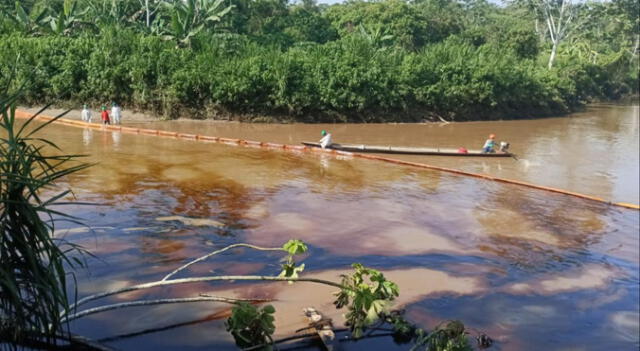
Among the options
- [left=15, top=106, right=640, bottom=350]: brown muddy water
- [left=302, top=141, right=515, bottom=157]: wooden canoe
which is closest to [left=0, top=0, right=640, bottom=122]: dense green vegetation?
[left=15, top=106, right=640, bottom=350]: brown muddy water

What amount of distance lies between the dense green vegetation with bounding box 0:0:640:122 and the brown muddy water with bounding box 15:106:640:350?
524 centimetres

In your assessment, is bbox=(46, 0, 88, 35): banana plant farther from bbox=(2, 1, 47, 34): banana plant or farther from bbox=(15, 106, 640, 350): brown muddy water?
bbox=(15, 106, 640, 350): brown muddy water

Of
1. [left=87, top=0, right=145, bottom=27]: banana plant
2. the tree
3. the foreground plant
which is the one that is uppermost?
the tree

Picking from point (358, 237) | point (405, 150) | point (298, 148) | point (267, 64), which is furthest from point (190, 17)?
point (358, 237)

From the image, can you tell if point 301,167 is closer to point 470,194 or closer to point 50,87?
point 470,194

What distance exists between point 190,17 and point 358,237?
1849 centimetres

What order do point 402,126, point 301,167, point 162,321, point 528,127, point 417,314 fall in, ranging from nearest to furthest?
point 162,321 → point 417,314 → point 301,167 → point 402,126 → point 528,127

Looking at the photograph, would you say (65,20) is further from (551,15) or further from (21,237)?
(551,15)

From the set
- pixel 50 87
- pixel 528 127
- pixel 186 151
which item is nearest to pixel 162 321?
pixel 186 151

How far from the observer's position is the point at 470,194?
45.8 feet

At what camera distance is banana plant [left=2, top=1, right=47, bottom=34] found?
963 inches

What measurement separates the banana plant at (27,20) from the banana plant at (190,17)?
17.9 ft

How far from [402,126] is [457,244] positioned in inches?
698

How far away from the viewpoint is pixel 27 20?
24562 millimetres
